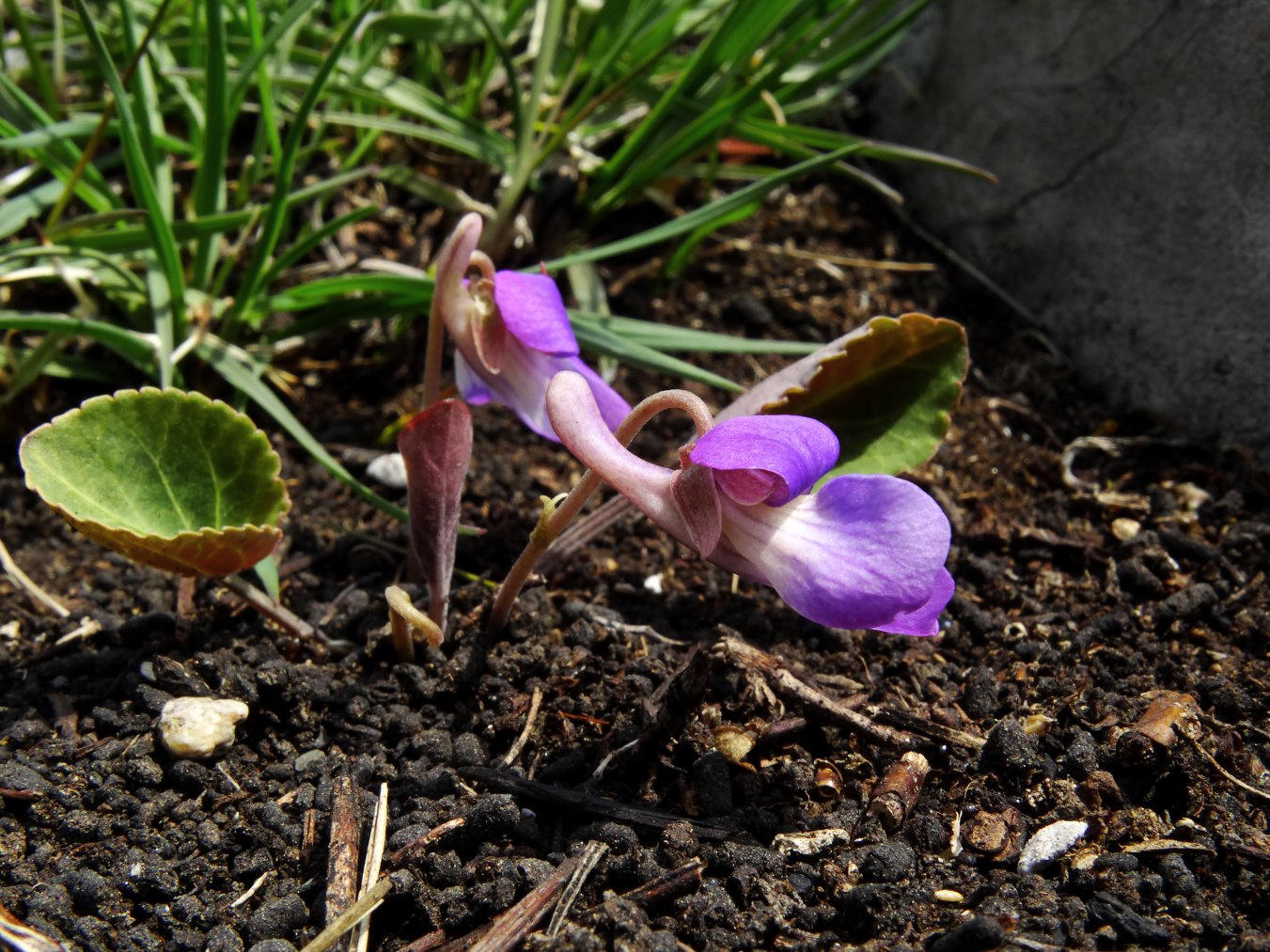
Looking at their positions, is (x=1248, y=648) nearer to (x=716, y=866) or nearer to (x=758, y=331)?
(x=716, y=866)

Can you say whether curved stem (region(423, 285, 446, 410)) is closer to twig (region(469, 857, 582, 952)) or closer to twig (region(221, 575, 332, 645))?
twig (region(221, 575, 332, 645))

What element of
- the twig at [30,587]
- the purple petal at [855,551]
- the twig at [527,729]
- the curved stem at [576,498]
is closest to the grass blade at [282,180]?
the twig at [30,587]

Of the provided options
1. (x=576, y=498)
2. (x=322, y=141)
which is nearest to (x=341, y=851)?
(x=576, y=498)

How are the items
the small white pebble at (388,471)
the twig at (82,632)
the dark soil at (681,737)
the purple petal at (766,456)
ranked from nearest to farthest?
1. the purple petal at (766,456)
2. the dark soil at (681,737)
3. the twig at (82,632)
4. the small white pebble at (388,471)

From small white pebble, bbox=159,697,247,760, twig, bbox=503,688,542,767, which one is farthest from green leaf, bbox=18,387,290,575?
twig, bbox=503,688,542,767

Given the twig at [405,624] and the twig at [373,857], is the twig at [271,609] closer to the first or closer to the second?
the twig at [405,624]

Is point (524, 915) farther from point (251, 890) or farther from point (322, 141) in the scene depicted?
point (322, 141)
